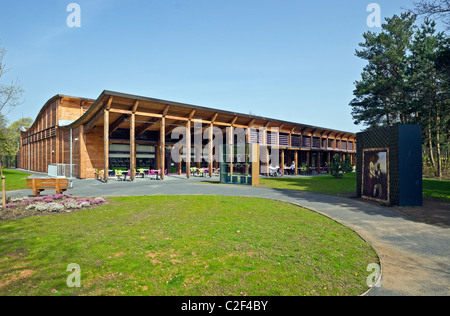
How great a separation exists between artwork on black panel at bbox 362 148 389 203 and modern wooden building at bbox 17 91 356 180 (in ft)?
60.5

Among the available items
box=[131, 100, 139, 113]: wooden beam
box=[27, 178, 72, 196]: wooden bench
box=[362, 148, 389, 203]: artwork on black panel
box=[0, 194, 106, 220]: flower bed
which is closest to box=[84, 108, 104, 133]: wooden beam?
box=[131, 100, 139, 113]: wooden beam

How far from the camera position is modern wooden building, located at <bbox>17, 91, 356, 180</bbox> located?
24250 millimetres

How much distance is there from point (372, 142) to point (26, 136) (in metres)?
59.5

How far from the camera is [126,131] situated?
30484 mm

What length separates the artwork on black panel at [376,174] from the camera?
467 inches

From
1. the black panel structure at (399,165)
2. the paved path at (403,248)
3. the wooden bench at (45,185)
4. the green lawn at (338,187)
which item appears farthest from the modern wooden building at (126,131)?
the paved path at (403,248)

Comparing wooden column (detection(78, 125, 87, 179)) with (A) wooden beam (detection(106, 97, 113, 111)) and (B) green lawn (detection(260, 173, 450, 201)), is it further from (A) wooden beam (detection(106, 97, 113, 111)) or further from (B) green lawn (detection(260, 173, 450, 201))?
(B) green lawn (detection(260, 173, 450, 201))

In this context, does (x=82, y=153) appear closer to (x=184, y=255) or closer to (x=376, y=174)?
(x=184, y=255)

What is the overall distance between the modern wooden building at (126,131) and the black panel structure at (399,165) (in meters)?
19.2

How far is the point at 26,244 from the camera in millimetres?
5754

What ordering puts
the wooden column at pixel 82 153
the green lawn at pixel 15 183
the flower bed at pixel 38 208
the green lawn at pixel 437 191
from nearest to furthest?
the flower bed at pixel 38 208, the green lawn at pixel 437 191, the green lawn at pixel 15 183, the wooden column at pixel 82 153

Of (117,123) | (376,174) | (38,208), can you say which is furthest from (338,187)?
(117,123)

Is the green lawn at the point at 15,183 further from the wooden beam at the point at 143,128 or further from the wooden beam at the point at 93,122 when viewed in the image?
the wooden beam at the point at 143,128

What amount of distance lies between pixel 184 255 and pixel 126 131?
2838cm
